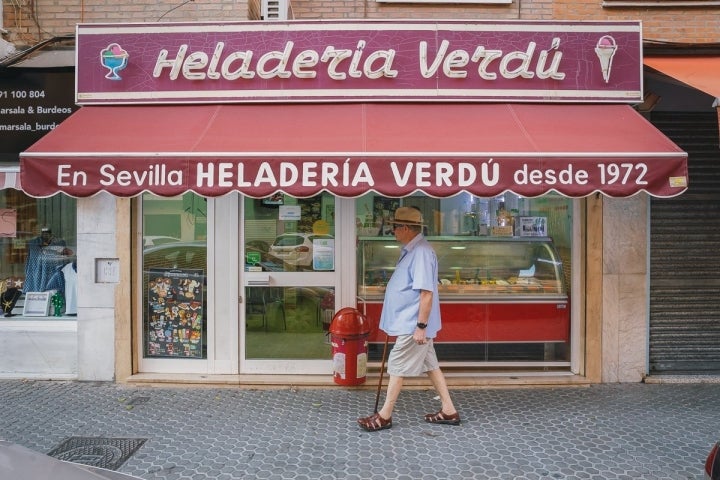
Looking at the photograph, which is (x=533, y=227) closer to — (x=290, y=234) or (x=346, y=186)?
(x=290, y=234)

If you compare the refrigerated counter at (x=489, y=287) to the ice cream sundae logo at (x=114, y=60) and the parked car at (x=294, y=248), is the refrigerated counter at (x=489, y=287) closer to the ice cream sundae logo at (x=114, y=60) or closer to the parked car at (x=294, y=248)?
the parked car at (x=294, y=248)

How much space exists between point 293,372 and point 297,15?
163 inches

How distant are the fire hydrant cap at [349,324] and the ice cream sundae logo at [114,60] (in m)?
3.41

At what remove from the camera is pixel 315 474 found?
438 centimetres

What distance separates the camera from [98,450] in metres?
4.79

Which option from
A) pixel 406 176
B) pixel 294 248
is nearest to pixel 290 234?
pixel 294 248

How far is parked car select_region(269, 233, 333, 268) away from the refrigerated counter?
59 centimetres

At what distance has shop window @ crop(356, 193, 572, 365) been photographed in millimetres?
6855

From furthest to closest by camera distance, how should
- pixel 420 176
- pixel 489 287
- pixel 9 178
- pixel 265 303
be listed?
1. pixel 489 287
2. pixel 265 303
3. pixel 9 178
4. pixel 420 176

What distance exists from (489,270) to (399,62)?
2.67 metres

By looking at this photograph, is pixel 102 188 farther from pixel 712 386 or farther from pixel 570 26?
pixel 712 386

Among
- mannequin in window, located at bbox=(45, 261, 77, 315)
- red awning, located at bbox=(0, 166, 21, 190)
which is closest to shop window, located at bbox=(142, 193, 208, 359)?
mannequin in window, located at bbox=(45, 261, 77, 315)

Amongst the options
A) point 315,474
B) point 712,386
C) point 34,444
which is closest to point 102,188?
point 34,444

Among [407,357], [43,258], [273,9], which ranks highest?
[273,9]
